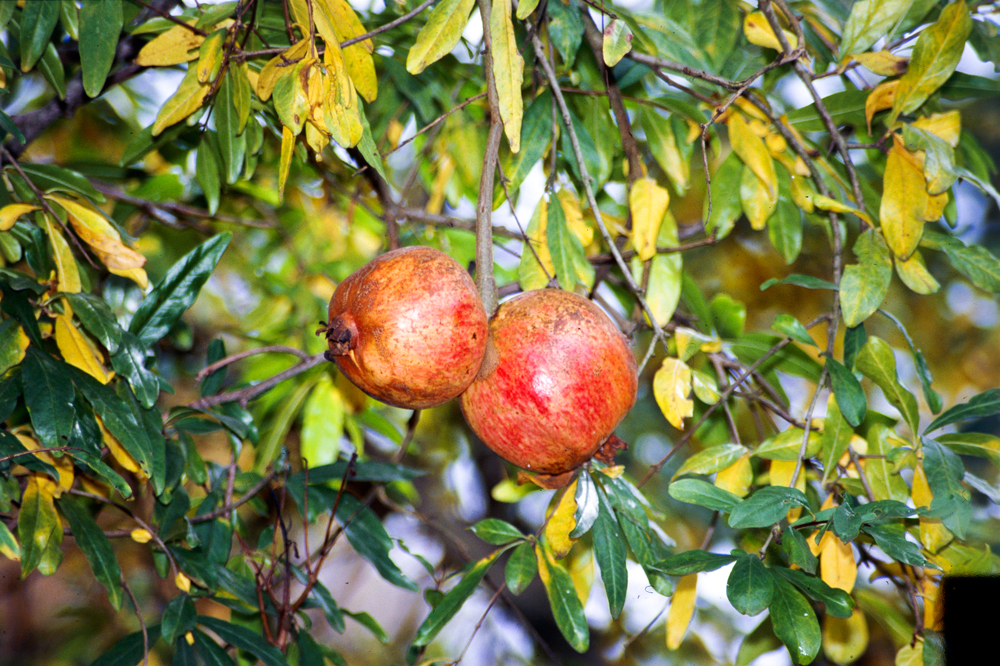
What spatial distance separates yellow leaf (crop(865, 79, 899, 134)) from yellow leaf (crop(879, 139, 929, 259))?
0.13 metres

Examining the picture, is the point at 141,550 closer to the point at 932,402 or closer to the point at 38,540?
the point at 38,540

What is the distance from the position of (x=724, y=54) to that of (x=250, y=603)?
116 cm

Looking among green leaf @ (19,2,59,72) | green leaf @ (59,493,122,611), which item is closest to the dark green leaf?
green leaf @ (59,493,122,611)

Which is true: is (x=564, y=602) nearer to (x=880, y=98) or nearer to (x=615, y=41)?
(x=615, y=41)

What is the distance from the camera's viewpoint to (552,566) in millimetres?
1021

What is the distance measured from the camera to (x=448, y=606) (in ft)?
3.28

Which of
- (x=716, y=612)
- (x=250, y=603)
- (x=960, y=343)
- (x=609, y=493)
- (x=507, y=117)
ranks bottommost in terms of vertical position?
(x=716, y=612)

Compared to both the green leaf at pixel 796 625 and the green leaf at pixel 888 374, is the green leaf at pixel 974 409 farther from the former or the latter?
the green leaf at pixel 796 625

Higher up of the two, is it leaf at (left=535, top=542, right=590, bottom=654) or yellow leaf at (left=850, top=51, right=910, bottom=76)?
yellow leaf at (left=850, top=51, right=910, bottom=76)

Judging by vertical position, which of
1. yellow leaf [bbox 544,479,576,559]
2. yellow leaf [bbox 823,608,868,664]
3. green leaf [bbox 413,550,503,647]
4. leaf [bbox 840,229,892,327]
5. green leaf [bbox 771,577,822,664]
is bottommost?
yellow leaf [bbox 823,608,868,664]

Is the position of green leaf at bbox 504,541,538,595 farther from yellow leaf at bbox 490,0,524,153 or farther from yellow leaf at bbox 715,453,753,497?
yellow leaf at bbox 490,0,524,153

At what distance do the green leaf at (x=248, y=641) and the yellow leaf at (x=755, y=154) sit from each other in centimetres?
95

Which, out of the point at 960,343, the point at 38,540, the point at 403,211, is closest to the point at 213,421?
the point at 38,540

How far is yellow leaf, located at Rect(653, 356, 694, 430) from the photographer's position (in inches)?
37.6
